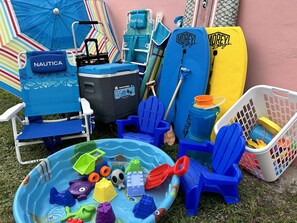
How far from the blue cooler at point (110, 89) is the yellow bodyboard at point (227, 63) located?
94 centimetres

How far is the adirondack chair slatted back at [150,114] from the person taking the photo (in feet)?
8.34

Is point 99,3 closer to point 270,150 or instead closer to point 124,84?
point 124,84

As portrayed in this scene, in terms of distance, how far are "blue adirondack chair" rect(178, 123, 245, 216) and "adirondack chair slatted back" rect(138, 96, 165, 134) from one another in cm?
75

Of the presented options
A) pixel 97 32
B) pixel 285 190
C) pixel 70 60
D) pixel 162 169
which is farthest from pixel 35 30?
pixel 285 190

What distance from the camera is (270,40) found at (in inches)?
84.4

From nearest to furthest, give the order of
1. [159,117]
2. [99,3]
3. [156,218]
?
[156,218], [159,117], [99,3]

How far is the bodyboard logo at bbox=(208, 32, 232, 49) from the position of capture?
2.26 meters

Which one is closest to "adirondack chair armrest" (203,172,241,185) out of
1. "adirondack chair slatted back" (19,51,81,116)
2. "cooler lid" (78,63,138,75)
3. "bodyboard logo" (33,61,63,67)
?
"cooler lid" (78,63,138,75)

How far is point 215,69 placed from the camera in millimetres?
2367

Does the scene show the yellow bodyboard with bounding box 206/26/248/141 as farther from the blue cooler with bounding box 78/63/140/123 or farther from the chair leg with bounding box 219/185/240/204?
the blue cooler with bounding box 78/63/140/123

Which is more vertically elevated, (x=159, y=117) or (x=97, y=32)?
(x=97, y=32)

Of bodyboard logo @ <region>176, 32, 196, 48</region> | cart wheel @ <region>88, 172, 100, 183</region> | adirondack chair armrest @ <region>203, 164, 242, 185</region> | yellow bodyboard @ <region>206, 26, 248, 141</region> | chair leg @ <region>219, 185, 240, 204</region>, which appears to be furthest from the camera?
bodyboard logo @ <region>176, 32, 196, 48</region>

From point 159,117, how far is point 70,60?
126 cm

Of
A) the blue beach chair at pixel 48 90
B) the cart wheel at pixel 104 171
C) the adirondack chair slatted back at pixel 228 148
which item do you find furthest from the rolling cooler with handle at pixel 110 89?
the adirondack chair slatted back at pixel 228 148
